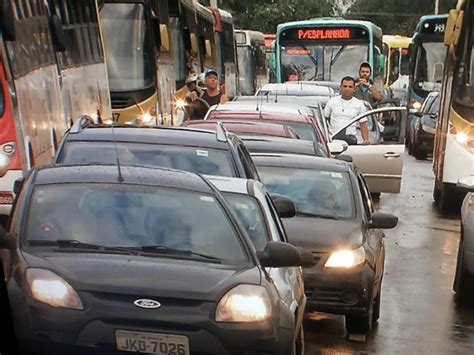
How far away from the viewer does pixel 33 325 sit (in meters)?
6.34

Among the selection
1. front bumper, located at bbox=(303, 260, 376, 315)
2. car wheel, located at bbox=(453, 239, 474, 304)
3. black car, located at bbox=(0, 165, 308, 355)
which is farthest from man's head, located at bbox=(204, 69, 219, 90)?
black car, located at bbox=(0, 165, 308, 355)

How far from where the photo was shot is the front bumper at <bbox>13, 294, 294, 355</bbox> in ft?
20.5

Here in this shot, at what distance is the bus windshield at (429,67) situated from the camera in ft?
109

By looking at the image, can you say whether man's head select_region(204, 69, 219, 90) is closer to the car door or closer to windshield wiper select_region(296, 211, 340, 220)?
the car door

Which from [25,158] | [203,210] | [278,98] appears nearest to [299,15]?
[278,98]

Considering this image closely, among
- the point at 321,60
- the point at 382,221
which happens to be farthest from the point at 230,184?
the point at 321,60

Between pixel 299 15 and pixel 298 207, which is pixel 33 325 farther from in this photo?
pixel 299 15

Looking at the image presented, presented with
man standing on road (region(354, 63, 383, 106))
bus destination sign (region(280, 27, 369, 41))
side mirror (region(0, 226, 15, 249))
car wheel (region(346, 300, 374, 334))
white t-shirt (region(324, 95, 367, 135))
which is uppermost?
side mirror (region(0, 226, 15, 249))

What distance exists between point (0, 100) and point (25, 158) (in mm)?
696

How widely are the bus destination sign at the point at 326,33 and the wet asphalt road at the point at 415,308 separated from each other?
14180 millimetres

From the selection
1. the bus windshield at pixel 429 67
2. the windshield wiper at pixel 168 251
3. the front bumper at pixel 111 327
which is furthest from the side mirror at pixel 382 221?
the bus windshield at pixel 429 67

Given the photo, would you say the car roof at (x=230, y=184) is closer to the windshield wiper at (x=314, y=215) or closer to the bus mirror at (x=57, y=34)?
the windshield wiper at (x=314, y=215)

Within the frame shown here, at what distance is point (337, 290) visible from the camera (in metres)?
9.55

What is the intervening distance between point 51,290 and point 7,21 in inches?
242
